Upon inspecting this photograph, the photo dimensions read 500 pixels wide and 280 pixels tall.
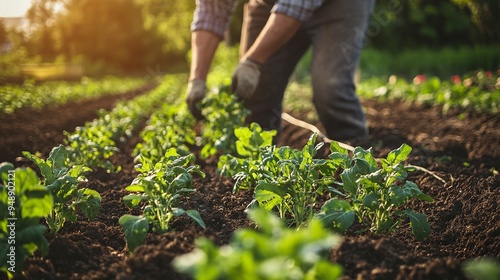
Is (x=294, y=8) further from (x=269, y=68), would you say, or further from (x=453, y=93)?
(x=453, y=93)

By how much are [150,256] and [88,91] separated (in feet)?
38.4

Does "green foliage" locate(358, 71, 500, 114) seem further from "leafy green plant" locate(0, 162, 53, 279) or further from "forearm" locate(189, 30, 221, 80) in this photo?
"leafy green plant" locate(0, 162, 53, 279)

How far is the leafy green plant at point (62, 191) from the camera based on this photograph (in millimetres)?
2121

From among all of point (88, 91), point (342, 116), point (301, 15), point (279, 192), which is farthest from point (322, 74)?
point (88, 91)

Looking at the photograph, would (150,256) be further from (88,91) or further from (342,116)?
(88,91)

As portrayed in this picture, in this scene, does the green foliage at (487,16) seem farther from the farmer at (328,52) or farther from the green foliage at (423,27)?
the green foliage at (423,27)

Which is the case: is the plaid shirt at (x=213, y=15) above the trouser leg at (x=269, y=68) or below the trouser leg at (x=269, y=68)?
above

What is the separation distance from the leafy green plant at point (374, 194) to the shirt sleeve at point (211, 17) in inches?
96.2

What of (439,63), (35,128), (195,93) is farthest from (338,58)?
(439,63)

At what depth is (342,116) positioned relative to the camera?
444cm

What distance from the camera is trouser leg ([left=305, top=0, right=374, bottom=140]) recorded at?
4.30 meters

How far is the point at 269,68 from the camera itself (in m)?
4.70

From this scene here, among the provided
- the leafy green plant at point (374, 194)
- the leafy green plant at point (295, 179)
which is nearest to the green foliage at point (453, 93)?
the leafy green plant at point (374, 194)

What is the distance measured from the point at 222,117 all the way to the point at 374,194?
209 centimetres
